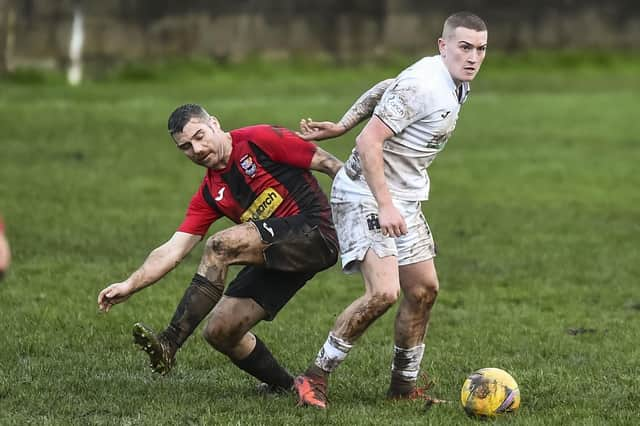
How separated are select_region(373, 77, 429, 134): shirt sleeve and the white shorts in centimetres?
46

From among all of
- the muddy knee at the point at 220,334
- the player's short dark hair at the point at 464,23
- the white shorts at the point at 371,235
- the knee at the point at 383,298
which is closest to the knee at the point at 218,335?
the muddy knee at the point at 220,334

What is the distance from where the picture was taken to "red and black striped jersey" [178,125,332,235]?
7.51 meters

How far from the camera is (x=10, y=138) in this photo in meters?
21.0

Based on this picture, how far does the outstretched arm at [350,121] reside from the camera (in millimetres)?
7539

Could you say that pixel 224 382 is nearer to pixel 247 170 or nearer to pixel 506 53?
pixel 247 170

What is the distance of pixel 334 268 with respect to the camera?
514 inches

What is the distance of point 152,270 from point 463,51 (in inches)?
81.1

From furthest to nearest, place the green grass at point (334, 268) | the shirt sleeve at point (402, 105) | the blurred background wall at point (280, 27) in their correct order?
the blurred background wall at point (280, 27) < the green grass at point (334, 268) < the shirt sleeve at point (402, 105)

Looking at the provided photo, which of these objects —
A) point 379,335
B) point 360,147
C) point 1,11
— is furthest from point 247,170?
point 1,11

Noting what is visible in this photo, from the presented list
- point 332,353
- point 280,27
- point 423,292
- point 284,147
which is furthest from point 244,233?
point 280,27

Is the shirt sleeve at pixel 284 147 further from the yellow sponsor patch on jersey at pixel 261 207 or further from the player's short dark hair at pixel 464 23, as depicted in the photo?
the player's short dark hair at pixel 464 23

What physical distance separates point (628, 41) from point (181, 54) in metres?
10.2

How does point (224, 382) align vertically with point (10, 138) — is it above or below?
above

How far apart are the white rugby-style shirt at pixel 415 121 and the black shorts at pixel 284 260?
331mm
